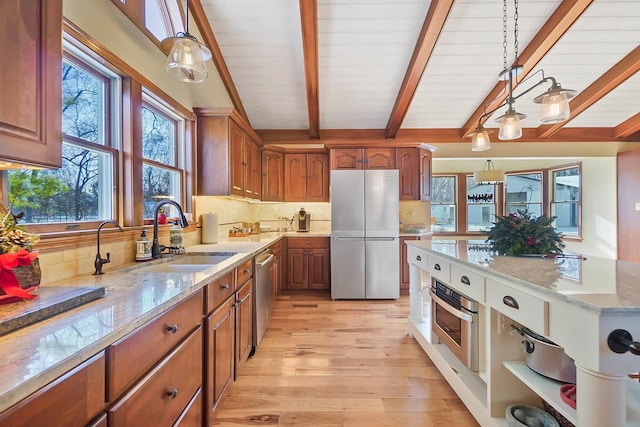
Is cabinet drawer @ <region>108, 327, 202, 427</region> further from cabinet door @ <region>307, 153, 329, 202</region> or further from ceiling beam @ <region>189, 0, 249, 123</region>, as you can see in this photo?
cabinet door @ <region>307, 153, 329, 202</region>

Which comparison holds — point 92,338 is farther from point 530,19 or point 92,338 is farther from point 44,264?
point 530,19

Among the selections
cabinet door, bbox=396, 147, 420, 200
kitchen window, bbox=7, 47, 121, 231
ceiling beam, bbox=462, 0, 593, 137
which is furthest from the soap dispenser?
A: cabinet door, bbox=396, 147, 420, 200

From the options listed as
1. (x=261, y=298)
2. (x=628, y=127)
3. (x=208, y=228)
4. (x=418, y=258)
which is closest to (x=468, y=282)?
(x=418, y=258)

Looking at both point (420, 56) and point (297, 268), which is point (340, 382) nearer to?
point (297, 268)

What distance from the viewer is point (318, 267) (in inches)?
169

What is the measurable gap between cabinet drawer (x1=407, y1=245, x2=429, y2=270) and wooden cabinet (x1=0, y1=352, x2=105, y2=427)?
2209 millimetres

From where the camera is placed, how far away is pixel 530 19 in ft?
9.93

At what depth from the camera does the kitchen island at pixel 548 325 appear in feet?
3.06

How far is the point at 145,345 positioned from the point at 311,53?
3.19 m

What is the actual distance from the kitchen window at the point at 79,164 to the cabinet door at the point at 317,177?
3.04 metres

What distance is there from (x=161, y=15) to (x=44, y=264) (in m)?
2.30

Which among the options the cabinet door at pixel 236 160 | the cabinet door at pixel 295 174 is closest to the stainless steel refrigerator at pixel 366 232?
the cabinet door at pixel 295 174

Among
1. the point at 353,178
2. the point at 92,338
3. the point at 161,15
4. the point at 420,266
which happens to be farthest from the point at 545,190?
the point at 92,338

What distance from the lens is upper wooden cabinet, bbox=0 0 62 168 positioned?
2.72 feet
